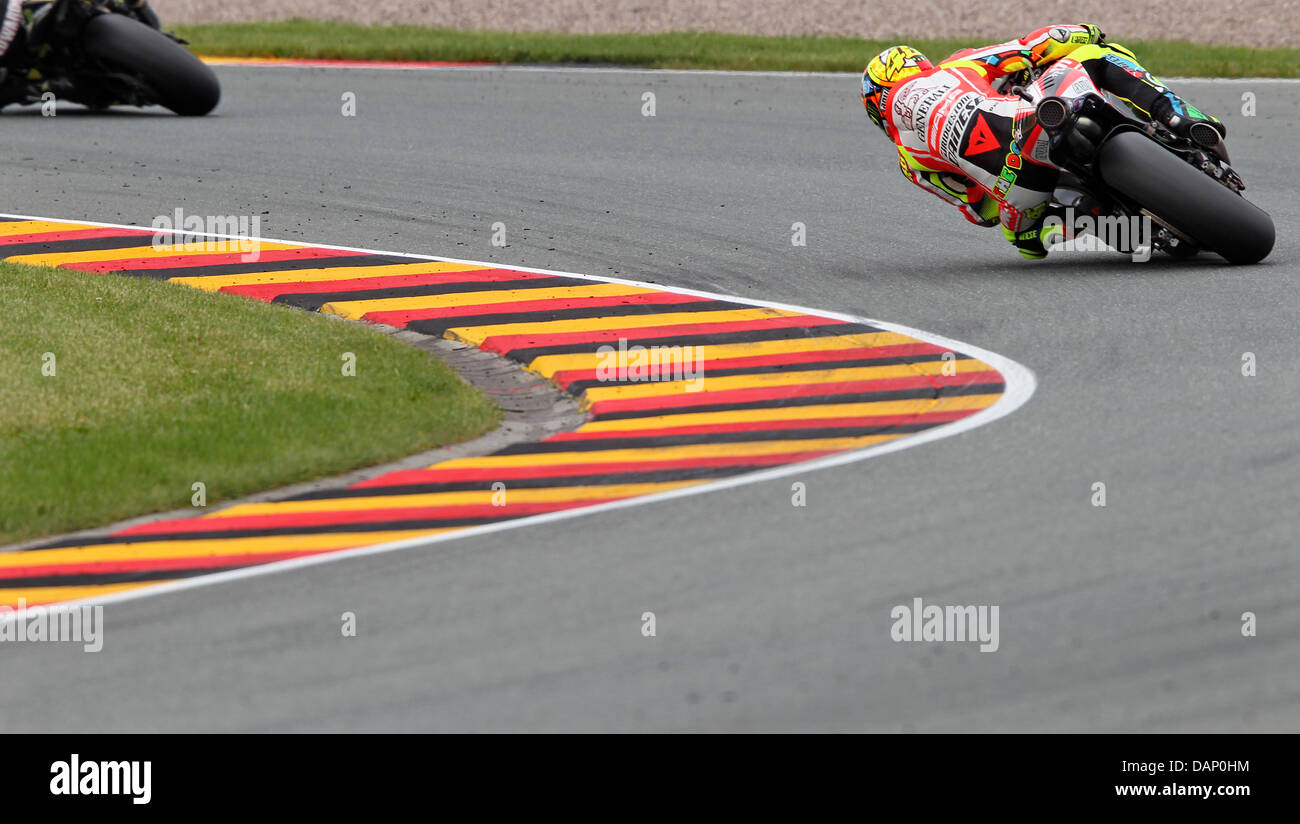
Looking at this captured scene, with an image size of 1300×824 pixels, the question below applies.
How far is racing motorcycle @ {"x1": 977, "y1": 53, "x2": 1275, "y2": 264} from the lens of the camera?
36.7 feet

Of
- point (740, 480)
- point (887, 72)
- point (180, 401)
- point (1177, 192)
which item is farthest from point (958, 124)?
point (180, 401)

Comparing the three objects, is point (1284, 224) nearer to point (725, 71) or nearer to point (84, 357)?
point (84, 357)

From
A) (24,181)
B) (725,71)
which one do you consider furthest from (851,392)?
(725,71)

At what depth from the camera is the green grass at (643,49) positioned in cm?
2161

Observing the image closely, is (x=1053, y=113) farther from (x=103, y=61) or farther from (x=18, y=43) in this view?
(x=18, y=43)

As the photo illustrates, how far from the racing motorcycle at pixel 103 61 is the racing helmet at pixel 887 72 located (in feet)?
28.5

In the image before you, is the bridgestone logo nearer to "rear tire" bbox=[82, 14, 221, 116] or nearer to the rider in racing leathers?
the rider in racing leathers

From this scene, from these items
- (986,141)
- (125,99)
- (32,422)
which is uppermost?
(125,99)

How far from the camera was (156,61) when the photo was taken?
18250mm

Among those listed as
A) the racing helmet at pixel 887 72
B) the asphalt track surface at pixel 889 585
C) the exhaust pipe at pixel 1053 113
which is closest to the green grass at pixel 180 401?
the asphalt track surface at pixel 889 585

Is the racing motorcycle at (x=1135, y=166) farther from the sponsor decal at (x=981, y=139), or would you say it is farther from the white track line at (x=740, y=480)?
the white track line at (x=740, y=480)
